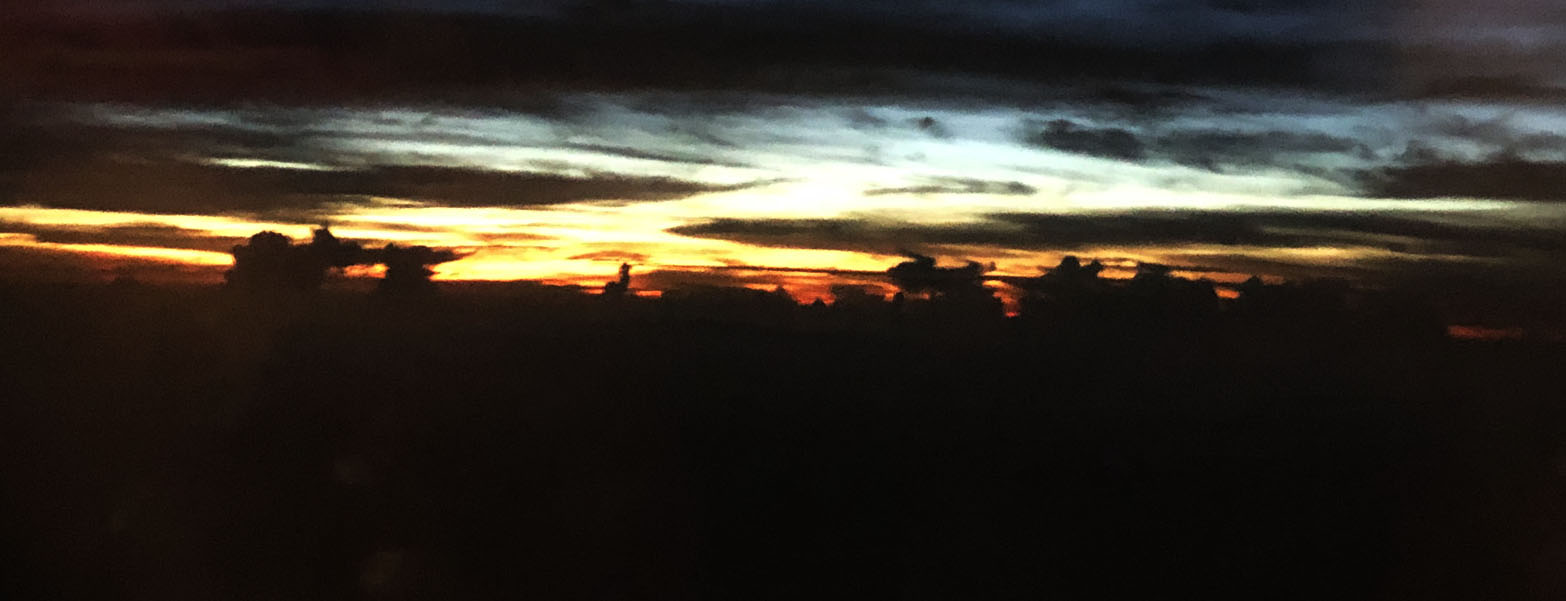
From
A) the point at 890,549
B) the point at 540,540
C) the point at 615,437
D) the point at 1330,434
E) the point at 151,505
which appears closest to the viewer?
the point at 151,505

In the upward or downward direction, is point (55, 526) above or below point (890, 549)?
above

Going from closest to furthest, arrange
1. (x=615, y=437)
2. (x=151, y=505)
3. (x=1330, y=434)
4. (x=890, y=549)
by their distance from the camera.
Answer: (x=151, y=505) < (x=890, y=549) < (x=615, y=437) < (x=1330, y=434)

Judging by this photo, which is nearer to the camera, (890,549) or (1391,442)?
(890,549)

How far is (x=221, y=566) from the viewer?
2039cm

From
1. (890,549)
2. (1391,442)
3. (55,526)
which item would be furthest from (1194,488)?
(55,526)

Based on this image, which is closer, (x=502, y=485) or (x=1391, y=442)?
(x=502, y=485)

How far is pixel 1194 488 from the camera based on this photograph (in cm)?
3020

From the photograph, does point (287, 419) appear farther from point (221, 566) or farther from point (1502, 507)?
point (1502, 507)

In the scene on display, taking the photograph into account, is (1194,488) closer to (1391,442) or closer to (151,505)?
(1391,442)

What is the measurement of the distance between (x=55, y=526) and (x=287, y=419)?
7746 mm

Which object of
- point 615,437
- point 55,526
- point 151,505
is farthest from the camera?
point 615,437

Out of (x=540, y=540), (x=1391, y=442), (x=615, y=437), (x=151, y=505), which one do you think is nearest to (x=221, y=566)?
(x=151, y=505)

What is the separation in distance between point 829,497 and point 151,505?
13825 mm

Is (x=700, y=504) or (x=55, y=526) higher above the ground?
(x=55, y=526)
